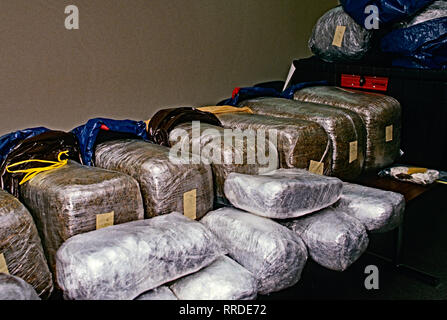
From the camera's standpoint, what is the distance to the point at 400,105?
104 inches

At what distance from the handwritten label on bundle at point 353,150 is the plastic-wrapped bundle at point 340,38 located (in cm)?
78

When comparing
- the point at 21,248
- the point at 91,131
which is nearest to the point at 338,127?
the point at 91,131

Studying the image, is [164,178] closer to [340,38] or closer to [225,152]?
[225,152]

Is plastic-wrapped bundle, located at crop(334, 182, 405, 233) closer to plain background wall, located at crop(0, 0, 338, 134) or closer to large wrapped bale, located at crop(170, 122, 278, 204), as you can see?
large wrapped bale, located at crop(170, 122, 278, 204)

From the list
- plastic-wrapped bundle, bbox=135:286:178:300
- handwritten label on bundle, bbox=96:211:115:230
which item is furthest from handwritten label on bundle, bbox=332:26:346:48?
plastic-wrapped bundle, bbox=135:286:178:300

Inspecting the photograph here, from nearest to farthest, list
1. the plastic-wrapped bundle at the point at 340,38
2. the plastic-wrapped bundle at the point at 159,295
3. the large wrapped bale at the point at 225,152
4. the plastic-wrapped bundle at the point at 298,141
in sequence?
the plastic-wrapped bundle at the point at 159,295
the large wrapped bale at the point at 225,152
the plastic-wrapped bundle at the point at 298,141
the plastic-wrapped bundle at the point at 340,38

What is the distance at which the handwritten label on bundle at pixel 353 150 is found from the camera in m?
2.26

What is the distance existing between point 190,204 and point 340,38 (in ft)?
5.54

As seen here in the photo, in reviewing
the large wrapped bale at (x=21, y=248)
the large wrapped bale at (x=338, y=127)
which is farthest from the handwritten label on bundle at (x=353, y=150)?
the large wrapped bale at (x=21, y=248)

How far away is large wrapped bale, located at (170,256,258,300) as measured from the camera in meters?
1.30

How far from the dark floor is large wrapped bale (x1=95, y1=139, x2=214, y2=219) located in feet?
1.50

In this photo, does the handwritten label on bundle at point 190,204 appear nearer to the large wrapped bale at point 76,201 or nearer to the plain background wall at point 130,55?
the large wrapped bale at point 76,201

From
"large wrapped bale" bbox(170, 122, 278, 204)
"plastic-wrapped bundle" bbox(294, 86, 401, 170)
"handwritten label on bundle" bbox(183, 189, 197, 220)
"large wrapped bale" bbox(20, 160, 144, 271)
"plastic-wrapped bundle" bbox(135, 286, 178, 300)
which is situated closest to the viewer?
"plastic-wrapped bundle" bbox(135, 286, 178, 300)

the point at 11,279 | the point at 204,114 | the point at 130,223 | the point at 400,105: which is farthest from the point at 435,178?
the point at 11,279
